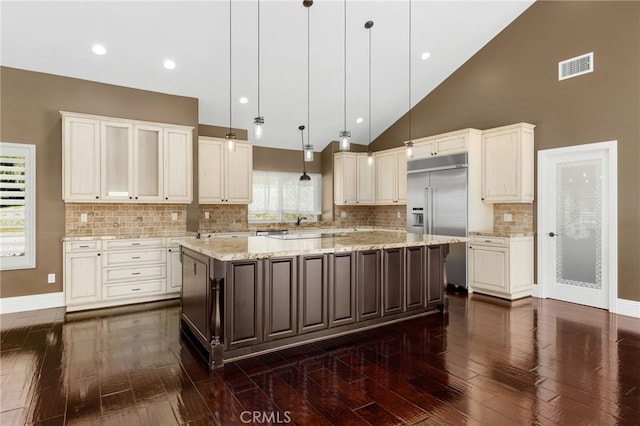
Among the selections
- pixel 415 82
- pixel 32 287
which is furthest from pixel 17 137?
pixel 415 82

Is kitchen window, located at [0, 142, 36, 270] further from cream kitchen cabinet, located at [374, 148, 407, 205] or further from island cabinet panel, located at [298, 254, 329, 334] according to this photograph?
cream kitchen cabinet, located at [374, 148, 407, 205]

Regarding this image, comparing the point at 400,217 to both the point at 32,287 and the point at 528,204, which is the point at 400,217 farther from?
the point at 32,287

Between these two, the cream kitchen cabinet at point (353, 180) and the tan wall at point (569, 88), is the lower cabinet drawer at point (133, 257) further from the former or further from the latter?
the tan wall at point (569, 88)

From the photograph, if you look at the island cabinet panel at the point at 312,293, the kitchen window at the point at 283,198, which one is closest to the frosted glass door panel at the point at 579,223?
the island cabinet panel at the point at 312,293

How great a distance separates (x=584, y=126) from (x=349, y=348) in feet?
13.9

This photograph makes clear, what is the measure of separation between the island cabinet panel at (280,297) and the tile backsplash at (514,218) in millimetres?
3731

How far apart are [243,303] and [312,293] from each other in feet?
2.23

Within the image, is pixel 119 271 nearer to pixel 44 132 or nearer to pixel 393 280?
pixel 44 132

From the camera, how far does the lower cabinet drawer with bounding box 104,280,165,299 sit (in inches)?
182

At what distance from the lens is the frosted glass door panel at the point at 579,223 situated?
4.63 metres

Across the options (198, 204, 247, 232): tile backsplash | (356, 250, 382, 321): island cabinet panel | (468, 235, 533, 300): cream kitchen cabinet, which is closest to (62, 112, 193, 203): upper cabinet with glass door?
(198, 204, 247, 232): tile backsplash

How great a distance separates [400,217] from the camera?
24.8 feet

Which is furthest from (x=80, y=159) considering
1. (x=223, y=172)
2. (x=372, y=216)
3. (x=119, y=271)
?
(x=372, y=216)

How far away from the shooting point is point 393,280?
154 inches
